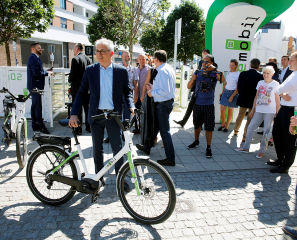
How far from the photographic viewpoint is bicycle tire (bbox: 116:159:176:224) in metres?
2.81

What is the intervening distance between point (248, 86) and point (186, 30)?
24.1m

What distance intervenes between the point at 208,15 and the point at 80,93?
591 centimetres

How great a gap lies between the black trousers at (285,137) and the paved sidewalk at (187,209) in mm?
347

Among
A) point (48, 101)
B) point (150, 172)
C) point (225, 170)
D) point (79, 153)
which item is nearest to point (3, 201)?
point (79, 153)

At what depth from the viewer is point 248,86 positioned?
6293 mm

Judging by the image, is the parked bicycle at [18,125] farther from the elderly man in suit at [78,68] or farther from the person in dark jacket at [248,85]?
the person in dark jacket at [248,85]

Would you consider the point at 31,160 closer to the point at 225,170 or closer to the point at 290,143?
the point at 225,170

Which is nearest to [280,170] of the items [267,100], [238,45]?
[267,100]

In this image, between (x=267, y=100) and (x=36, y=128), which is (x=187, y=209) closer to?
(x=267, y=100)

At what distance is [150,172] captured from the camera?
290cm

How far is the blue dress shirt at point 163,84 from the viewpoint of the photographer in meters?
4.49

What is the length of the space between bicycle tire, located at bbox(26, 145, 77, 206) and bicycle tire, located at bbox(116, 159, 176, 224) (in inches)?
27.2

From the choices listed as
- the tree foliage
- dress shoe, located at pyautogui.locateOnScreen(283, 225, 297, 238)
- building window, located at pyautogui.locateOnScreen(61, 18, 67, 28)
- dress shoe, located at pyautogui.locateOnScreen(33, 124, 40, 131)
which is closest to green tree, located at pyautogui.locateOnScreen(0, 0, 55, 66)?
dress shoe, located at pyautogui.locateOnScreen(33, 124, 40, 131)

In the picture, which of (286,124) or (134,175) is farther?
(286,124)
